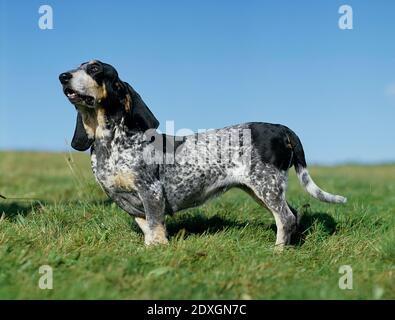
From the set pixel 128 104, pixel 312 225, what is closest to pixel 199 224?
pixel 312 225

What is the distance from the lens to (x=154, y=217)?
6992 millimetres

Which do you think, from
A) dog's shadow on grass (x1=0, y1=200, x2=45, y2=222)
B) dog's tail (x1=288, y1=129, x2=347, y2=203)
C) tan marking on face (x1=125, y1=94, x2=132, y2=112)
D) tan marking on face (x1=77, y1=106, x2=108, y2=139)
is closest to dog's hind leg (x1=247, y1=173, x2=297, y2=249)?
dog's tail (x1=288, y1=129, x2=347, y2=203)

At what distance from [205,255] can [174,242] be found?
59 cm

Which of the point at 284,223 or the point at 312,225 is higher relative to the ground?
the point at 284,223

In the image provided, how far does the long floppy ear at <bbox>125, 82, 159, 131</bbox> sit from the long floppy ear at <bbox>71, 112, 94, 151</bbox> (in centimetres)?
58

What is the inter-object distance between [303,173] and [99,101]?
2.68m

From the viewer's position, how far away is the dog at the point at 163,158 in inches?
274

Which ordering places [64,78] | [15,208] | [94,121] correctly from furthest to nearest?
[15,208]
[94,121]
[64,78]

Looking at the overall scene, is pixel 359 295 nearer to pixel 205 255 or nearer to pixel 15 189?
pixel 205 255

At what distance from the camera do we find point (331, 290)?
5309 millimetres

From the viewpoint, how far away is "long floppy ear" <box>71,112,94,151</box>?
23.6 feet

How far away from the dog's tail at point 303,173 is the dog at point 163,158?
0.04ft

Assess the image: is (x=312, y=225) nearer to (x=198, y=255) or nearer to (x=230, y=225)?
(x=230, y=225)

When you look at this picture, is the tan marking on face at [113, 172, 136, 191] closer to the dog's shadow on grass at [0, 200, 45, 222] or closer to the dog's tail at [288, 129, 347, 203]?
the dog's tail at [288, 129, 347, 203]
